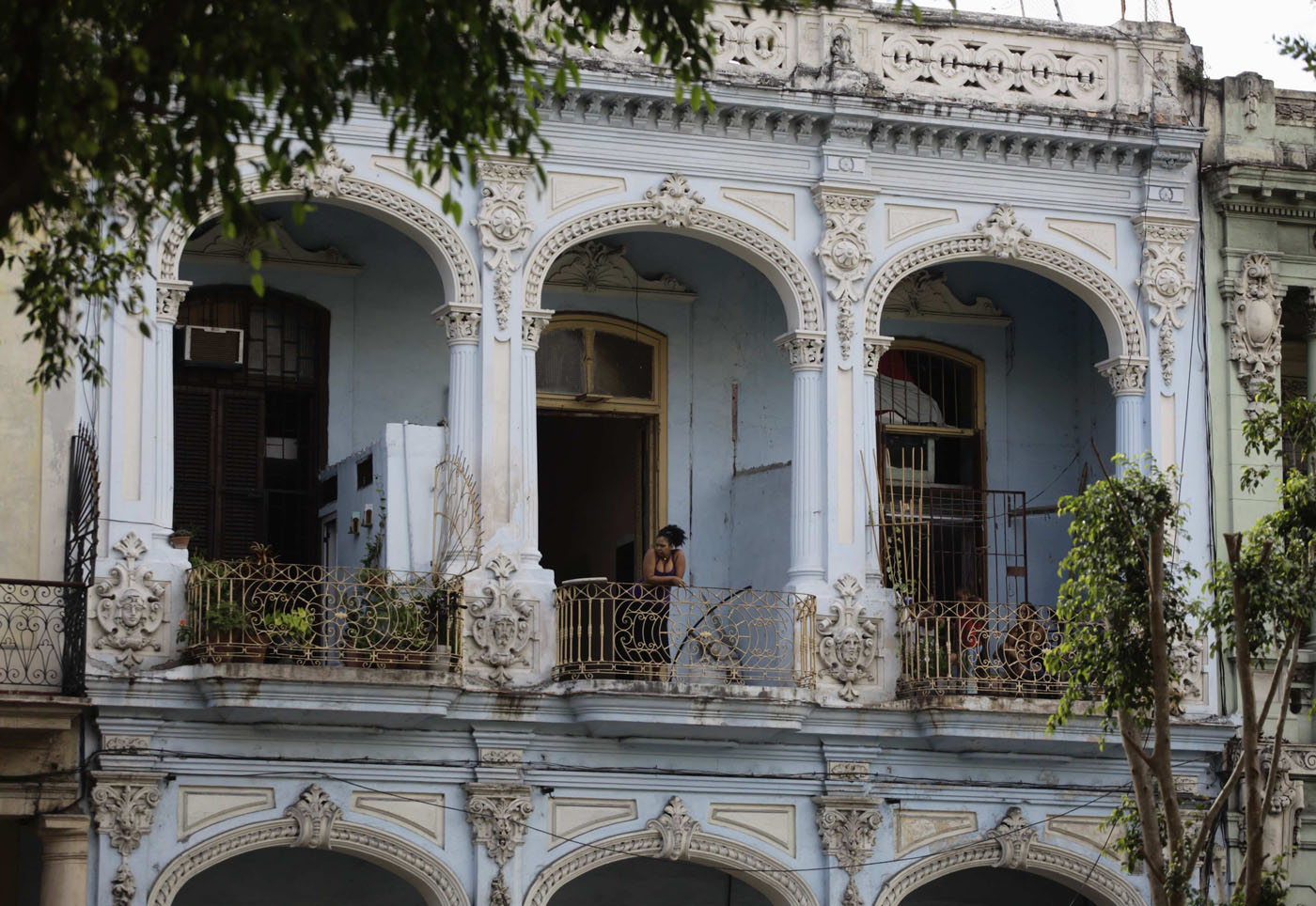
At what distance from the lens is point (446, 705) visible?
54.6 ft

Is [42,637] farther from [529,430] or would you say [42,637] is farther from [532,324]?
[532,324]

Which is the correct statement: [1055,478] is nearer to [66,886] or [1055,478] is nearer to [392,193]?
[392,193]

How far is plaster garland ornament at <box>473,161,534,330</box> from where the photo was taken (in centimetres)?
1762

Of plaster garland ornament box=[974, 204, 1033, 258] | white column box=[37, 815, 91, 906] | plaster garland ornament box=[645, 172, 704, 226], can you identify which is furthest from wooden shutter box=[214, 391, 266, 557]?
plaster garland ornament box=[974, 204, 1033, 258]

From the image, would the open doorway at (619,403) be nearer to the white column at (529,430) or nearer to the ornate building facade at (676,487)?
the ornate building facade at (676,487)

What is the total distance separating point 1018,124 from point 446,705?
6396 mm

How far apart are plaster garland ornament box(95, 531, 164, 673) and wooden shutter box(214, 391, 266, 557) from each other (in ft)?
6.62

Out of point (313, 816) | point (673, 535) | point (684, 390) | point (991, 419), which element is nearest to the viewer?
point (313, 816)

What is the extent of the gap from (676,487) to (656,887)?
10.5ft

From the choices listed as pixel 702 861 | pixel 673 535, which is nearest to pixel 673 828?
pixel 702 861

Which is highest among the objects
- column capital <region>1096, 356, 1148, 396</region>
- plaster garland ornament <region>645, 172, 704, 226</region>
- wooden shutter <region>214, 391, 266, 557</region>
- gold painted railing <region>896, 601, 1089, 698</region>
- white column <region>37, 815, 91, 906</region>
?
plaster garland ornament <region>645, 172, 704, 226</region>

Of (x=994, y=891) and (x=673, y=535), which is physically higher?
(x=673, y=535)

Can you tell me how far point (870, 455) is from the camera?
18281 millimetres

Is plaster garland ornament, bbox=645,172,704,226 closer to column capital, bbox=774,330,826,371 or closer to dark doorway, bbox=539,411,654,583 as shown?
column capital, bbox=774,330,826,371
